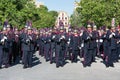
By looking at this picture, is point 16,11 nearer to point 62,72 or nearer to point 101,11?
point 101,11

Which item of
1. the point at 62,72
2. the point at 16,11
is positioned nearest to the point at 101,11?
the point at 16,11

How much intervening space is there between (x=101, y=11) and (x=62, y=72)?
37229 millimetres

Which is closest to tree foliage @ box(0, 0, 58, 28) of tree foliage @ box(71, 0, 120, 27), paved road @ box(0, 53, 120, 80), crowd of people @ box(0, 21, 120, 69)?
tree foliage @ box(71, 0, 120, 27)

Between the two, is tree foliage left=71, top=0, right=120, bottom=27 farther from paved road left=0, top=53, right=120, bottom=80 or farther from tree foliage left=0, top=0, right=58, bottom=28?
paved road left=0, top=53, right=120, bottom=80

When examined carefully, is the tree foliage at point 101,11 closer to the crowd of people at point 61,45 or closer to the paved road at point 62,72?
the crowd of people at point 61,45

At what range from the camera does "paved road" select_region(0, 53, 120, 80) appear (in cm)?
1656

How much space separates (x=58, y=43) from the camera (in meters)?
20.2

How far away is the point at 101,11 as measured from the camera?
54.7 meters

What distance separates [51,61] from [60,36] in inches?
93.2

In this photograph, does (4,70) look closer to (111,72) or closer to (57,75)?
(57,75)

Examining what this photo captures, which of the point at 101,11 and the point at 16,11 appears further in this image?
the point at 16,11

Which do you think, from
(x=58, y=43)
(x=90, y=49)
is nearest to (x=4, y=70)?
(x=58, y=43)

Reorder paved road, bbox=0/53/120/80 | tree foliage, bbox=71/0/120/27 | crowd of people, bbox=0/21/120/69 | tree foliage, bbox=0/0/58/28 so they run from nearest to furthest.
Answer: paved road, bbox=0/53/120/80 < crowd of people, bbox=0/21/120/69 < tree foliage, bbox=71/0/120/27 < tree foliage, bbox=0/0/58/28

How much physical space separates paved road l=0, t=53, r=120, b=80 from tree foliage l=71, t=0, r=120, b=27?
32983 mm
